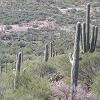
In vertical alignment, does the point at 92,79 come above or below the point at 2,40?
above

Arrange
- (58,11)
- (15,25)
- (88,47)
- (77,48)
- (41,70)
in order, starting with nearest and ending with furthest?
(77,48)
(88,47)
(41,70)
(15,25)
(58,11)

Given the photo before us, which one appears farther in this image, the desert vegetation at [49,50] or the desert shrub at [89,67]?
the desert shrub at [89,67]

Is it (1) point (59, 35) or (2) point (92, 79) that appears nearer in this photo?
(2) point (92, 79)

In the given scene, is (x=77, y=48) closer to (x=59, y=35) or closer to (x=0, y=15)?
(x=59, y=35)

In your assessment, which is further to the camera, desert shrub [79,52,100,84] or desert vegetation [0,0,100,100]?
desert shrub [79,52,100,84]

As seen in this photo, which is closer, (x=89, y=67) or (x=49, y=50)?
(x=89, y=67)

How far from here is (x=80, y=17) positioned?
75.9m

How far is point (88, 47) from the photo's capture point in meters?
21.3

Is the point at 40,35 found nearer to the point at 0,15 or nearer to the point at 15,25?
the point at 15,25

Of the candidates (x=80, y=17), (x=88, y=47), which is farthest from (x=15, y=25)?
(x=88, y=47)

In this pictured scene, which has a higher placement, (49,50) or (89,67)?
(89,67)

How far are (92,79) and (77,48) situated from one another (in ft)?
7.81

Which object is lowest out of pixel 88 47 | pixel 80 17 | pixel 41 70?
pixel 80 17

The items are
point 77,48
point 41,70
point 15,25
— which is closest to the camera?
point 77,48
